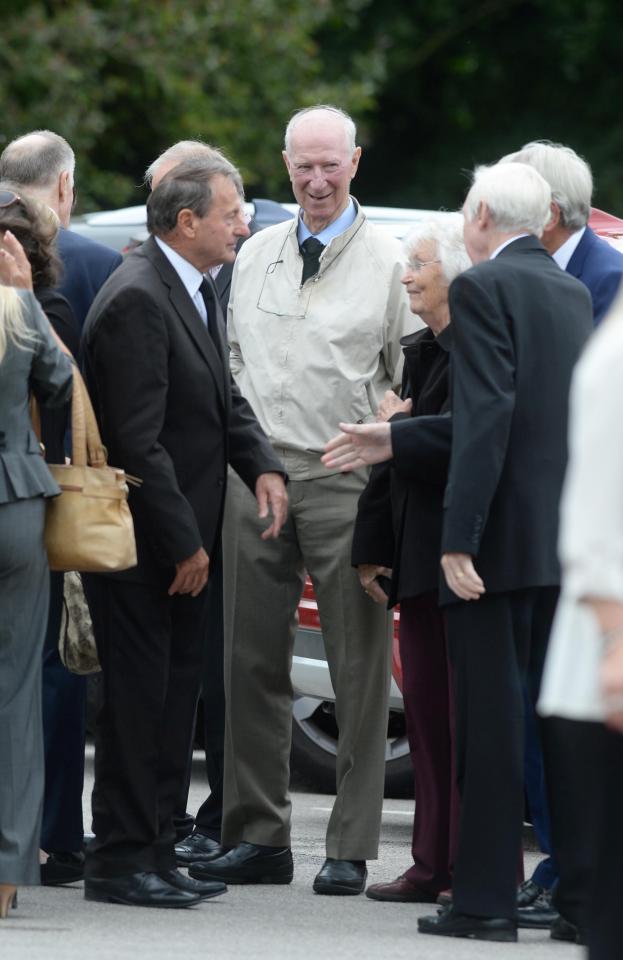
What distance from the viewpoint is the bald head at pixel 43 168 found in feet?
20.9

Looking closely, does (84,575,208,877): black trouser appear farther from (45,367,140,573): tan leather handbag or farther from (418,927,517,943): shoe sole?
(418,927,517,943): shoe sole

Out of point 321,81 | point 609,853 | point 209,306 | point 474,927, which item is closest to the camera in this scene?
point 609,853

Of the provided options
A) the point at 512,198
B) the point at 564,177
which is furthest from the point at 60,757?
the point at 564,177

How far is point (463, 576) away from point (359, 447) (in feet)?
2.20

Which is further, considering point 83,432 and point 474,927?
point 83,432

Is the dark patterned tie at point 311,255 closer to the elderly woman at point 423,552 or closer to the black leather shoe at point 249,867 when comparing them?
the elderly woman at point 423,552

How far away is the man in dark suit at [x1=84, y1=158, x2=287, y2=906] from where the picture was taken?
18.3ft

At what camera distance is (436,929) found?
5359 mm

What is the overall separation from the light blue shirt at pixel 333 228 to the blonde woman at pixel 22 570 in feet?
4.30

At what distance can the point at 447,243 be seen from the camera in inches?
230

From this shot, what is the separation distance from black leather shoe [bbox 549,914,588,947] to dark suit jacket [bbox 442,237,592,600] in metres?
0.92

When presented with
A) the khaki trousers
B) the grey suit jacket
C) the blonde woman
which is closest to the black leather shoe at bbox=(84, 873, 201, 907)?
the blonde woman

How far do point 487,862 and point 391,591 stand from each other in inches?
37.0

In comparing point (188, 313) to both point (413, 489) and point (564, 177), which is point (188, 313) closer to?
point (413, 489)
